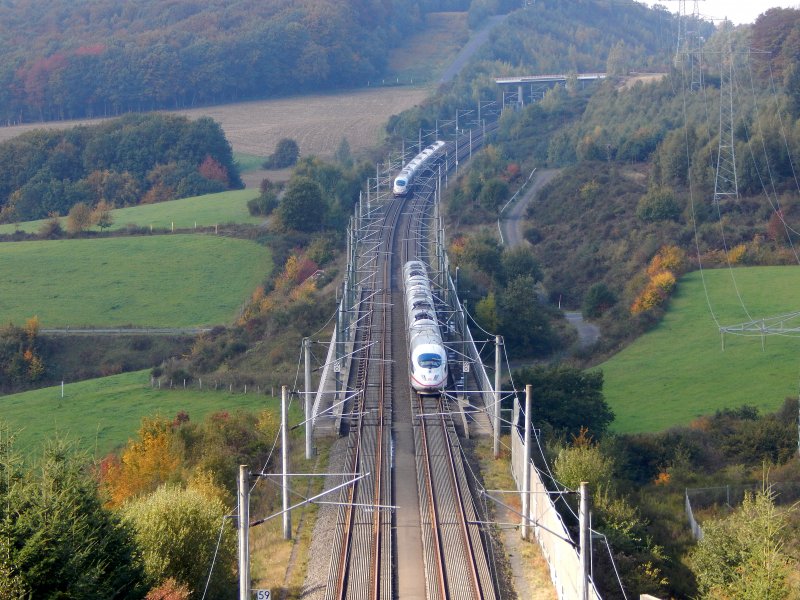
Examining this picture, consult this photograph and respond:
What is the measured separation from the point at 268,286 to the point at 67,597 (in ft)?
207

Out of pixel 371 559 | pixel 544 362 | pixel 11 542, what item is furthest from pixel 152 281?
pixel 11 542

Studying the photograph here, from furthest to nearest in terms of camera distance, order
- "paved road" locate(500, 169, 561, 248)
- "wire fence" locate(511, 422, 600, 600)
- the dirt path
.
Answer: "paved road" locate(500, 169, 561, 248)
the dirt path
"wire fence" locate(511, 422, 600, 600)

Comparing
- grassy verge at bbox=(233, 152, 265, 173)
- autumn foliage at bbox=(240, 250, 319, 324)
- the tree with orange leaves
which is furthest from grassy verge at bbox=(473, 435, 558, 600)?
grassy verge at bbox=(233, 152, 265, 173)

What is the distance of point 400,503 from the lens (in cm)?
3253

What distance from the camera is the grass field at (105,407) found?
50.4 meters

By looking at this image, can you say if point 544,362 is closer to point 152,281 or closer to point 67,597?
point 152,281

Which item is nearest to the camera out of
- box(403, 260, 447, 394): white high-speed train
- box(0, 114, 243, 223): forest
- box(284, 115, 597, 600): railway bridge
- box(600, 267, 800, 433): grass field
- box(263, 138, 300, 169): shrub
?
box(284, 115, 597, 600): railway bridge

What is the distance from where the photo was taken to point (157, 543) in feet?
83.0

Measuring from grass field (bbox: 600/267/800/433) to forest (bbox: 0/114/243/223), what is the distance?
6963 cm

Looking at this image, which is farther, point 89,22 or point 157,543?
point 89,22

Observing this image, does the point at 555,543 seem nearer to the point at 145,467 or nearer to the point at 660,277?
the point at 145,467

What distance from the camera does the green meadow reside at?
98.1m

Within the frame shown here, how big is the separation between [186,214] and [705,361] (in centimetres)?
5947

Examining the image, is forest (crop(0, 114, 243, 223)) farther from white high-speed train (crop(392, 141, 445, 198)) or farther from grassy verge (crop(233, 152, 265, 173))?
white high-speed train (crop(392, 141, 445, 198))
